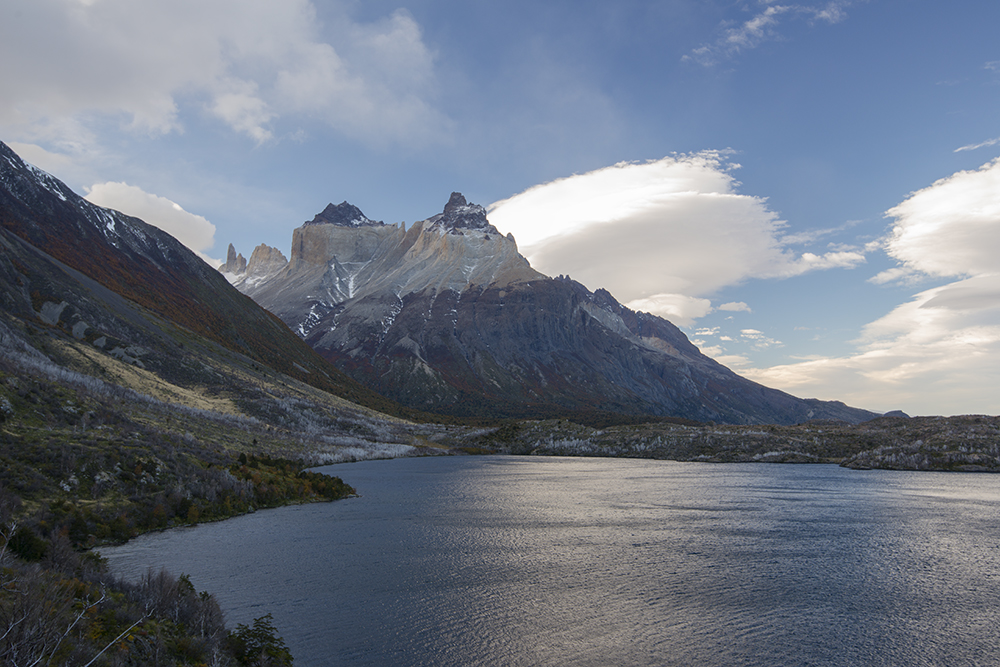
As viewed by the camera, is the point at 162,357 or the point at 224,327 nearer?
the point at 162,357

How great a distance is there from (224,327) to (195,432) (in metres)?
141

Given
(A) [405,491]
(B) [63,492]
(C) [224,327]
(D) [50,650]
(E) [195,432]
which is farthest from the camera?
(C) [224,327]

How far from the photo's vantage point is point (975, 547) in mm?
36781

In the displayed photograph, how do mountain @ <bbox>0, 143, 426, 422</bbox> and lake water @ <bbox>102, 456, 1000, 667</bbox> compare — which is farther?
mountain @ <bbox>0, 143, 426, 422</bbox>

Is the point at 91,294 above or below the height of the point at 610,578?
above

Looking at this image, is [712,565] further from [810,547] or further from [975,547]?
[975,547]

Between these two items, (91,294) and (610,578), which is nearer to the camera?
(610,578)

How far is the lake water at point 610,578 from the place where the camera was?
68.4 ft

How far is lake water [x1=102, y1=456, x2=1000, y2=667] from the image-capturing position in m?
20.8

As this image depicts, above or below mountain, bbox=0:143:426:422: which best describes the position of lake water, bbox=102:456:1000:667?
below

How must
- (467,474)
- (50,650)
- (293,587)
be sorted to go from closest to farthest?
(50,650) < (293,587) < (467,474)

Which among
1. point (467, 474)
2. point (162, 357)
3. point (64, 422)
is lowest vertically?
point (467, 474)

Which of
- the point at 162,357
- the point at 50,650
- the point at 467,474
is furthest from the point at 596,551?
the point at 162,357

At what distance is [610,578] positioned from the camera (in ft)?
97.3
